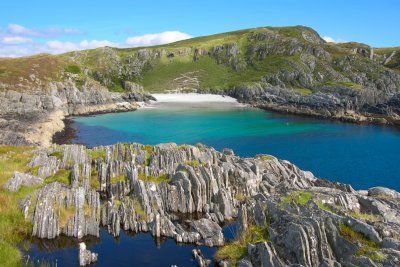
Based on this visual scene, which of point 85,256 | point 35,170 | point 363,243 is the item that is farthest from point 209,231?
point 35,170

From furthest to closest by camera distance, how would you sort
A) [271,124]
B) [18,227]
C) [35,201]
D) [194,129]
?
[271,124] < [194,129] < [35,201] < [18,227]

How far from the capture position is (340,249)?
28094 millimetres

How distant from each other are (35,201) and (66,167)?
46.7 ft

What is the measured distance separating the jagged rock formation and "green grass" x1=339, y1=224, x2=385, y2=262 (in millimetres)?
72

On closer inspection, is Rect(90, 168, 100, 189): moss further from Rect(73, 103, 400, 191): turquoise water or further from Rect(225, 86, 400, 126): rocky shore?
Rect(225, 86, 400, 126): rocky shore

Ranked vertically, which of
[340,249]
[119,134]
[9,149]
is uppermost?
[340,249]

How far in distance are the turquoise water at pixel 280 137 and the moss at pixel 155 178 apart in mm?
43509

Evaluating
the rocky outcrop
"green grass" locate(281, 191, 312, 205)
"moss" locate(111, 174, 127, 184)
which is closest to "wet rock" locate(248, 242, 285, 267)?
"green grass" locate(281, 191, 312, 205)

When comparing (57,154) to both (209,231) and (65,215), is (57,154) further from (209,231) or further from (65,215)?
(209,231)

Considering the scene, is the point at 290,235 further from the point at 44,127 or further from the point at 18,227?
the point at 44,127

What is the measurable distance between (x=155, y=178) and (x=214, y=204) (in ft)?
35.1

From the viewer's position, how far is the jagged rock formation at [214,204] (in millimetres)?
28609

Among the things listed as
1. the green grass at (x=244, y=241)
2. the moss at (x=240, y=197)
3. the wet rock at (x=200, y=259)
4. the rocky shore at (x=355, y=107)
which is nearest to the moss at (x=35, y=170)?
the wet rock at (x=200, y=259)

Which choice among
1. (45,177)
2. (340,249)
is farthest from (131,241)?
(340,249)
